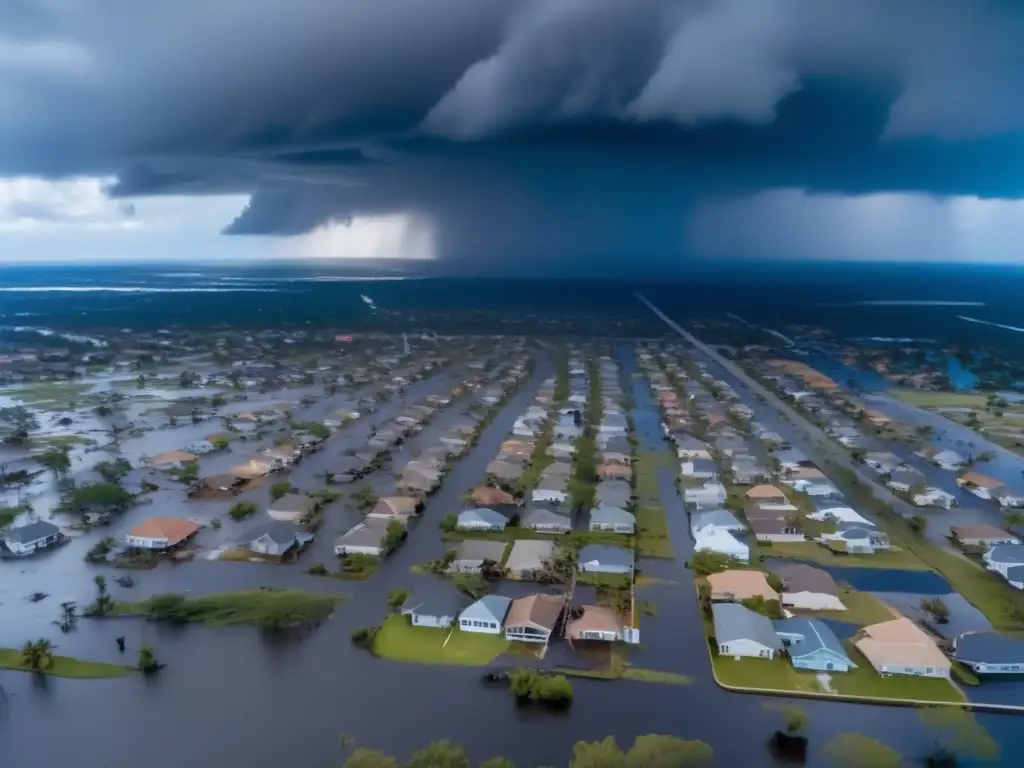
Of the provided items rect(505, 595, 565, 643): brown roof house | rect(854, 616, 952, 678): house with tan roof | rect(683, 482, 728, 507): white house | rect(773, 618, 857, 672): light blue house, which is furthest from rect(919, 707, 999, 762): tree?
rect(683, 482, 728, 507): white house

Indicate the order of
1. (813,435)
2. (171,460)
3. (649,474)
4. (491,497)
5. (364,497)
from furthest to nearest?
(813,435), (171,460), (649,474), (364,497), (491,497)

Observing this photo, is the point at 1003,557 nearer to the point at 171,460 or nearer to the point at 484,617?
the point at 484,617

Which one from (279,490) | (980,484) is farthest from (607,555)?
(980,484)

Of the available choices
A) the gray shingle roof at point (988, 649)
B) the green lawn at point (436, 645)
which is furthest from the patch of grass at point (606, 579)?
the gray shingle roof at point (988, 649)

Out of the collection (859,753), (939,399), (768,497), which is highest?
(939,399)

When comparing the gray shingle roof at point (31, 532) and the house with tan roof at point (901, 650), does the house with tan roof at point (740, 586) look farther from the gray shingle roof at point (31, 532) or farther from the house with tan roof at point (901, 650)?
the gray shingle roof at point (31, 532)

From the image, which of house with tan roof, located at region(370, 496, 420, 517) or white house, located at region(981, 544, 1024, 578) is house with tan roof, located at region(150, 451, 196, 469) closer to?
house with tan roof, located at region(370, 496, 420, 517)
